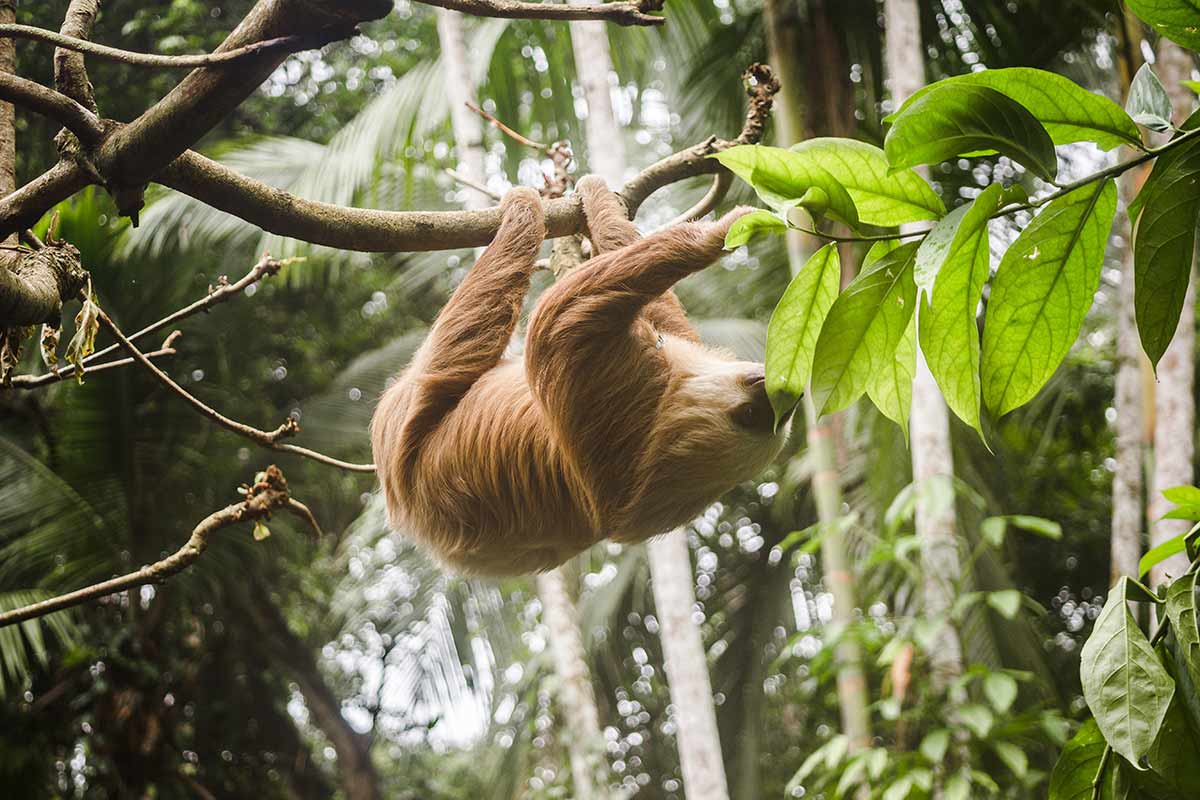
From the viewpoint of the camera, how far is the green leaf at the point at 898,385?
1928mm

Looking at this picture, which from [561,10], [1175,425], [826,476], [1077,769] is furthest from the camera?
[826,476]

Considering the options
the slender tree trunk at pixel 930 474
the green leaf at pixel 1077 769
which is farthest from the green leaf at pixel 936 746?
the green leaf at pixel 1077 769

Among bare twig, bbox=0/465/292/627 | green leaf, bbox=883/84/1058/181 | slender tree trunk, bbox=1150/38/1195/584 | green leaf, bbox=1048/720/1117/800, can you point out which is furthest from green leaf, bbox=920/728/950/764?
green leaf, bbox=883/84/1058/181

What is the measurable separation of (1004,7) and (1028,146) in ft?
26.1

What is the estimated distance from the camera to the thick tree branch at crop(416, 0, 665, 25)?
2502mm

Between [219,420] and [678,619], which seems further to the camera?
[678,619]

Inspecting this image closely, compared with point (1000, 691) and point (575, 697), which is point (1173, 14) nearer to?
point (1000, 691)

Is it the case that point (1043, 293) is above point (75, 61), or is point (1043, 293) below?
below

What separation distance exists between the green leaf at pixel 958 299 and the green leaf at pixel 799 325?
19 centimetres

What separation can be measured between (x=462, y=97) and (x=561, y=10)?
575 centimetres

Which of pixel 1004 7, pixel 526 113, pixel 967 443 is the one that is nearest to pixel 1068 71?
pixel 1004 7

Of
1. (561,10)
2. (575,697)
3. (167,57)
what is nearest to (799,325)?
(561,10)

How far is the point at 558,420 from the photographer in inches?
138

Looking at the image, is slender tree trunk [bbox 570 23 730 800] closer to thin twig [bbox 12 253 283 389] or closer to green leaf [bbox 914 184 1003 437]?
thin twig [bbox 12 253 283 389]
